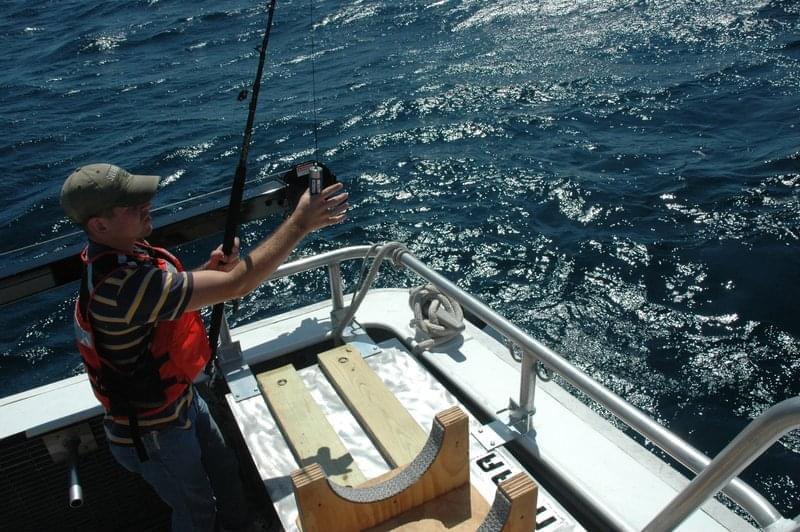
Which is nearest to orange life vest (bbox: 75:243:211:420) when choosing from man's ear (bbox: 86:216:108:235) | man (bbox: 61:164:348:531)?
man (bbox: 61:164:348:531)

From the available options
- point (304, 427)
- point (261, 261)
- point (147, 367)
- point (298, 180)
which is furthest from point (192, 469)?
point (298, 180)

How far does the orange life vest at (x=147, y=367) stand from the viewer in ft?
8.21

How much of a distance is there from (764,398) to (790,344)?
768 millimetres

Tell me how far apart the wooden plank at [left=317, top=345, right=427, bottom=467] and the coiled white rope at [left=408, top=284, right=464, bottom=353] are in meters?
0.50

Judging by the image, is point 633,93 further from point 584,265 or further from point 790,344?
point 790,344

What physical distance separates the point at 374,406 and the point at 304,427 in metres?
0.38

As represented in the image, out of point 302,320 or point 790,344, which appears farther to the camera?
point 790,344

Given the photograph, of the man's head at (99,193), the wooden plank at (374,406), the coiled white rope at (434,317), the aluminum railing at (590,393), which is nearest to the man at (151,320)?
the man's head at (99,193)

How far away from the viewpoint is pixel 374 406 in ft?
11.3

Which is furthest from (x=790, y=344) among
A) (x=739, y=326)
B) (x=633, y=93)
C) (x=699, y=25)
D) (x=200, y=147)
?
(x=699, y=25)

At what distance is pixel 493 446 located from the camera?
127 inches

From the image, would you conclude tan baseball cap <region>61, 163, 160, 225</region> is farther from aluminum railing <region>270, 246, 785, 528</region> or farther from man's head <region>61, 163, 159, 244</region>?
aluminum railing <region>270, 246, 785, 528</region>

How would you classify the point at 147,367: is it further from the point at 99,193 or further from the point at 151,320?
the point at 99,193

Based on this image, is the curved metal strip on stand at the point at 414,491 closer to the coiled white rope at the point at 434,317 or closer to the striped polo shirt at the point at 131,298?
the striped polo shirt at the point at 131,298
